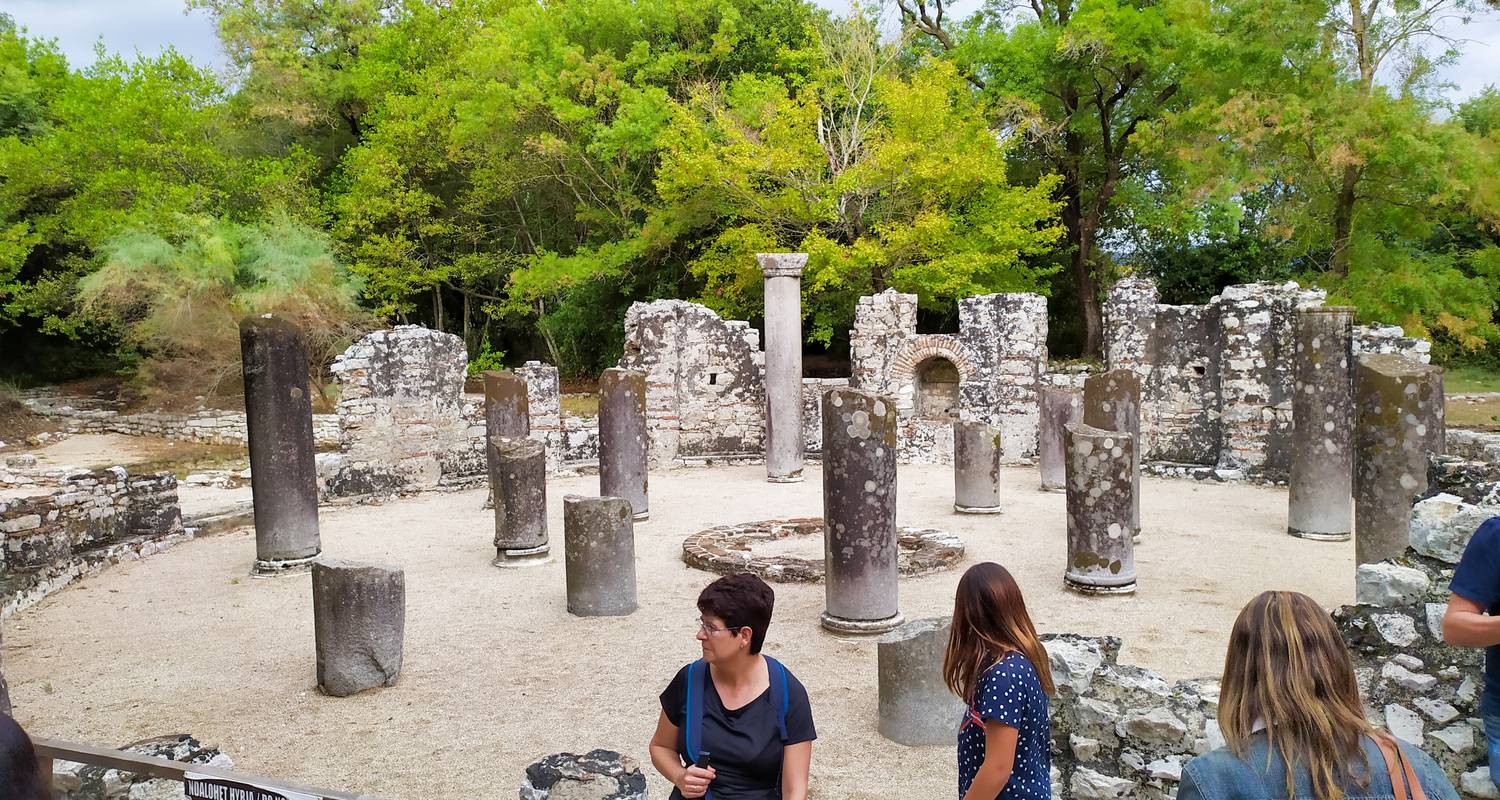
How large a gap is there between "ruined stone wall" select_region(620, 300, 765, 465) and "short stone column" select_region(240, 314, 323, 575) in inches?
330

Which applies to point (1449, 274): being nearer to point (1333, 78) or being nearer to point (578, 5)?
point (1333, 78)

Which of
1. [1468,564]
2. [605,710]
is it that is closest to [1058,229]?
[605,710]

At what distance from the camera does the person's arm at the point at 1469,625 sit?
350cm

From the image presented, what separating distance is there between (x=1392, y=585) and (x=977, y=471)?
9039 millimetres

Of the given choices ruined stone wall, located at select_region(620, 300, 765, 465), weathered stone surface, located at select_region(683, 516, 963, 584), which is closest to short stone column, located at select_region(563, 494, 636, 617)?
weathered stone surface, located at select_region(683, 516, 963, 584)

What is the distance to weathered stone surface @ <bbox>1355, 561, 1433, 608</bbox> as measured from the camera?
16.3ft

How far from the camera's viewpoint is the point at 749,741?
3379 millimetres

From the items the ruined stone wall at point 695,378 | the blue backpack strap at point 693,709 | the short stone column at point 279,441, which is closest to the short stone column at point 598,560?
the short stone column at point 279,441

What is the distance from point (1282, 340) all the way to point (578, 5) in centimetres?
1850

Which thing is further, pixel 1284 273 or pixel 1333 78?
pixel 1284 273

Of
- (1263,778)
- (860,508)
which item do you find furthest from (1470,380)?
(1263,778)

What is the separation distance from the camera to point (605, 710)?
23.6 ft

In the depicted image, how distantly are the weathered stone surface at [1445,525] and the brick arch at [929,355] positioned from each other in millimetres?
13716

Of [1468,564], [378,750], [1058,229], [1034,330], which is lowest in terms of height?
[378,750]
